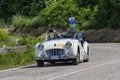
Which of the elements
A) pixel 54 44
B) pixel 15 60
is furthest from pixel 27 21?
pixel 54 44

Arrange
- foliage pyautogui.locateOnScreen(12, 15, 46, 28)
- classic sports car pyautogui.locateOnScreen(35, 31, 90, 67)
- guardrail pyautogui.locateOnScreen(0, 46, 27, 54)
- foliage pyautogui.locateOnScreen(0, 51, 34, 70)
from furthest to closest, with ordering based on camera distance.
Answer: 1. foliage pyautogui.locateOnScreen(12, 15, 46, 28)
2. guardrail pyautogui.locateOnScreen(0, 46, 27, 54)
3. foliage pyautogui.locateOnScreen(0, 51, 34, 70)
4. classic sports car pyautogui.locateOnScreen(35, 31, 90, 67)

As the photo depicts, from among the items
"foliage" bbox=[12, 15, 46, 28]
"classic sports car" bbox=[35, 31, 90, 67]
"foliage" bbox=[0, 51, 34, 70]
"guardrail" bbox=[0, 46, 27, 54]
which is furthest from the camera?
"foliage" bbox=[12, 15, 46, 28]

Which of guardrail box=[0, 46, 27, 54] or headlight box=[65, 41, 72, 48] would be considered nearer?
headlight box=[65, 41, 72, 48]

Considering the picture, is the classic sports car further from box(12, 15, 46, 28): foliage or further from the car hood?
box(12, 15, 46, 28): foliage

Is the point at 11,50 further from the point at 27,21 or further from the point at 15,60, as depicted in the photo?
the point at 27,21

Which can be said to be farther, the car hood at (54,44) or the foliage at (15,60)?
the foliage at (15,60)

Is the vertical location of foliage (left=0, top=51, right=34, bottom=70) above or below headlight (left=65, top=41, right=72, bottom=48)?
below

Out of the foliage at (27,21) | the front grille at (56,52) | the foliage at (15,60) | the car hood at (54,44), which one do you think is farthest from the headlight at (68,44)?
the foliage at (27,21)

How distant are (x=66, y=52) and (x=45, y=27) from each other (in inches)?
1853

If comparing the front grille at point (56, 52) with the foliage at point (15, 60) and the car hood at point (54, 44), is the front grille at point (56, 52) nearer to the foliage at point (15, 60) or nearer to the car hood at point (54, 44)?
the car hood at point (54, 44)

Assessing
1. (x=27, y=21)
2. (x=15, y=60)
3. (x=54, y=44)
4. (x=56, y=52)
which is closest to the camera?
(x=56, y=52)

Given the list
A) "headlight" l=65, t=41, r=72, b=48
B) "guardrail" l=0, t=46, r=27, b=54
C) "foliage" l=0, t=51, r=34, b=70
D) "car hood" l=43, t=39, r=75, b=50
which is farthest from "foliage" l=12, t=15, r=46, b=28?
"headlight" l=65, t=41, r=72, b=48

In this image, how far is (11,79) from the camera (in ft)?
50.3

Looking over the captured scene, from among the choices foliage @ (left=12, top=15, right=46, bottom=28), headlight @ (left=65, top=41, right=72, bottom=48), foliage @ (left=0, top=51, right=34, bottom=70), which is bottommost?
foliage @ (left=0, top=51, right=34, bottom=70)
